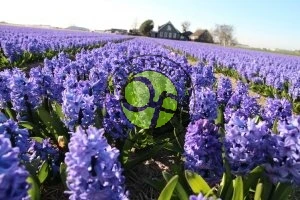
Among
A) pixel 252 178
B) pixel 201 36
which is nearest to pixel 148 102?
pixel 252 178

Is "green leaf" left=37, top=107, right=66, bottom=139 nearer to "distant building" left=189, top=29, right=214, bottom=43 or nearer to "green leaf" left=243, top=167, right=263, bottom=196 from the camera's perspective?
"green leaf" left=243, top=167, right=263, bottom=196

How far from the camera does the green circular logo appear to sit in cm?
545

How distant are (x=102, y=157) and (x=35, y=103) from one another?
322 cm

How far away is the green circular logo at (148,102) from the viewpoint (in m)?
5.45

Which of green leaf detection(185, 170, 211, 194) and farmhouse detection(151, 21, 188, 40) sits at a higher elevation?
green leaf detection(185, 170, 211, 194)

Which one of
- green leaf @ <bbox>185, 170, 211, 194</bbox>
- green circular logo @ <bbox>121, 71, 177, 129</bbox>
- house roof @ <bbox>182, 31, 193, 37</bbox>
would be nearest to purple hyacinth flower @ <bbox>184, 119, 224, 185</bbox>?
green leaf @ <bbox>185, 170, 211, 194</bbox>

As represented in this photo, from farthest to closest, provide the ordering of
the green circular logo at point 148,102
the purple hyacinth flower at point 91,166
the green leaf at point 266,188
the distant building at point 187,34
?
1. the distant building at point 187,34
2. the green circular logo at point 148,102
3. the green leaf at point 266,188
4. the purple hyacinth flower at point 91,166

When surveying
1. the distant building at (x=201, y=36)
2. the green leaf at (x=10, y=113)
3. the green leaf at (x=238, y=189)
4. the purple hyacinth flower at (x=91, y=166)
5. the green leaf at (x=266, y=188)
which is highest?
the purple hyacinth flower at (x=91, y=166)

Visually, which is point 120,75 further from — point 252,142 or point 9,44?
point 9,44

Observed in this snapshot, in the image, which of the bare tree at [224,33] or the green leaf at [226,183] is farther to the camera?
the bare tree at [224,33]

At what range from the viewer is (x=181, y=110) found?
6.70 metres

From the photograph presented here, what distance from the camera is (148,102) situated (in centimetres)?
599

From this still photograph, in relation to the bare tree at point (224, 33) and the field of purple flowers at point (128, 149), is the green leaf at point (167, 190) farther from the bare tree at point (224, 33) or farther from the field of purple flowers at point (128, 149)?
the bare tree at point (224, 33)

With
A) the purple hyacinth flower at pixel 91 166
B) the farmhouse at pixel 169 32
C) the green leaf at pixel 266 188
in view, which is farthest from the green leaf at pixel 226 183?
the farmhouse at pixel 169 32
